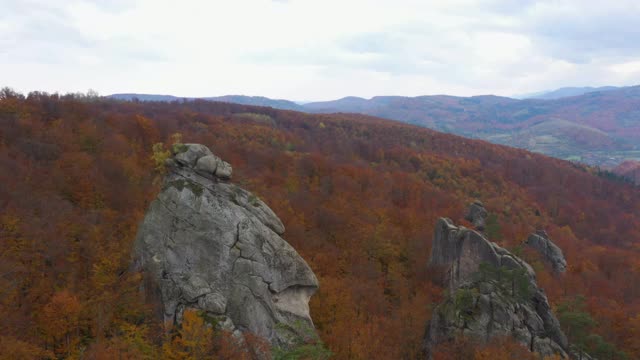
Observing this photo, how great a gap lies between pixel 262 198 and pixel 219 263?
29686mm

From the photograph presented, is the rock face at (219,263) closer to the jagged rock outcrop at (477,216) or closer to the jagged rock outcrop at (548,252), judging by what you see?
the jagged rock outcrop at (548,252)

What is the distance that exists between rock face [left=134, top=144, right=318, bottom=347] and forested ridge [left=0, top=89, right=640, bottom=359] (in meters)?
2.48

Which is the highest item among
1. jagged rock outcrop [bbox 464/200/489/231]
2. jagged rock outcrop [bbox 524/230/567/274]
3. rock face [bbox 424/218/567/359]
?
rock face [bbox 424/218/567/359]

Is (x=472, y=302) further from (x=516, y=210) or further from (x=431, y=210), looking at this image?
(x=516, y=210)

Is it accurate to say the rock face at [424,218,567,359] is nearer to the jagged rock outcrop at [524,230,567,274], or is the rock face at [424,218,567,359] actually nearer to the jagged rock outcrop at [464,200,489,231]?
the jagged rock outcrop at [524,230,567,274]

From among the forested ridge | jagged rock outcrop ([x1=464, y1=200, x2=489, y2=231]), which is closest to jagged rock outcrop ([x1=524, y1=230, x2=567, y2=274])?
the forested ridge

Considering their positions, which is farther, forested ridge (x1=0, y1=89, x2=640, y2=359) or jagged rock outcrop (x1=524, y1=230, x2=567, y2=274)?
jagged rock outcrop (x1=524, y1=230, x2=567, y2=274)

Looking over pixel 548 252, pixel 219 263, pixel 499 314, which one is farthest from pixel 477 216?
pixel 219 263

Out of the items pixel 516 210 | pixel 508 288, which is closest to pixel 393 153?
pixel 516 210

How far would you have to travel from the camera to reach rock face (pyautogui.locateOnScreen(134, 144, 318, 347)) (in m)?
29.0

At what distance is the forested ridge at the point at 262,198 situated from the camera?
26953 mm

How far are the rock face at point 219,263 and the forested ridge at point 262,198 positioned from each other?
2.48 meters

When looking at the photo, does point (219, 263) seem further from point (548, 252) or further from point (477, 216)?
point (477, 216)

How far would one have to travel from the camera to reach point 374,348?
31031 mm
